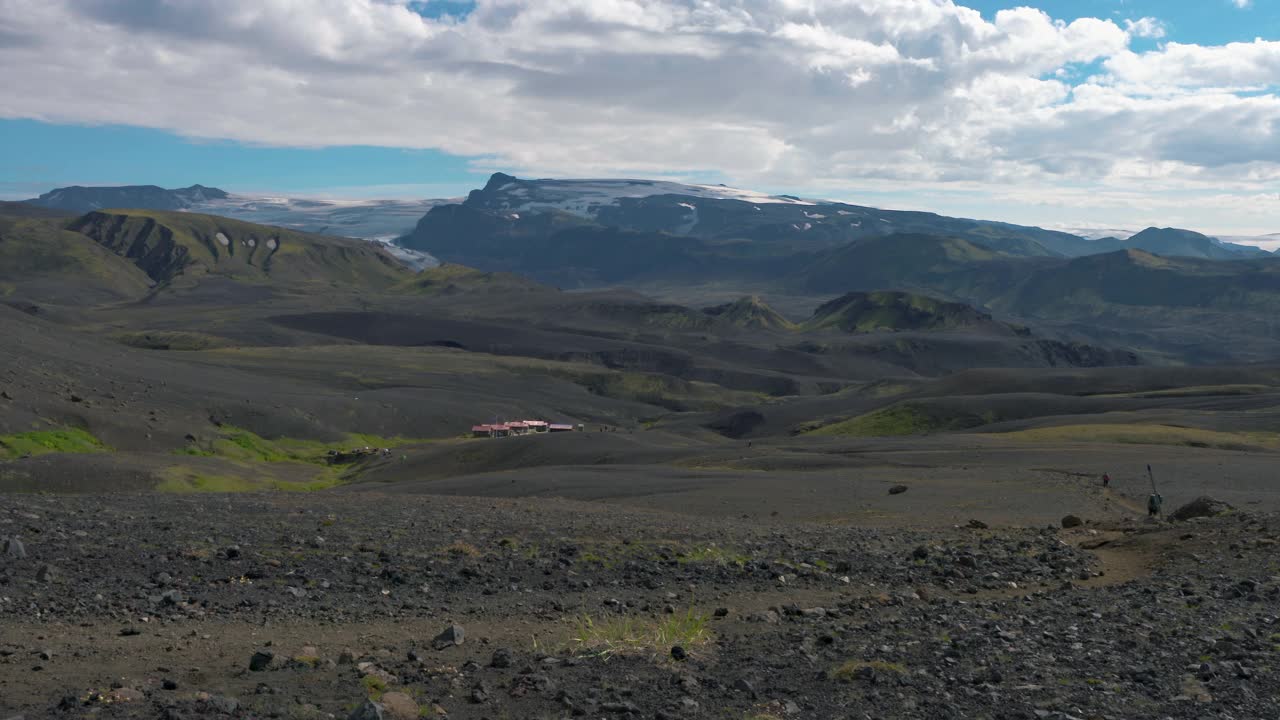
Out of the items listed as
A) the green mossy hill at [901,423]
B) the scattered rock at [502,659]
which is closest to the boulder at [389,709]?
the scattered rock at [502,659]

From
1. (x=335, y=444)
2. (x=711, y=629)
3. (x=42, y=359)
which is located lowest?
(x=335, y=444)

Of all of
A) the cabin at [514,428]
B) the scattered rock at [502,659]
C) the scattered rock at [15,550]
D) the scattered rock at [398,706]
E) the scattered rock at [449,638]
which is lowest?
the cabin at [514,428]

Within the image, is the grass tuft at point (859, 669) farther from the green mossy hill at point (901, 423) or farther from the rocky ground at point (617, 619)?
the green mossy hill at point (901, 423)

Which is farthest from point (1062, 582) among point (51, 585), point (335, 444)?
point (335, 444)

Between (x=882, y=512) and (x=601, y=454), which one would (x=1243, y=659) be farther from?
(x=601, y=454)

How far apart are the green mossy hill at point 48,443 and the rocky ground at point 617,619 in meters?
35.0

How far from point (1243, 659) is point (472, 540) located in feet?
45.5

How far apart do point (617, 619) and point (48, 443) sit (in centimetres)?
5331

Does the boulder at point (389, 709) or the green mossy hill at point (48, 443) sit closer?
the boulder at point (389, 709)

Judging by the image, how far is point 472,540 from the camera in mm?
21812

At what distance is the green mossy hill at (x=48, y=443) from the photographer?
2176 inches

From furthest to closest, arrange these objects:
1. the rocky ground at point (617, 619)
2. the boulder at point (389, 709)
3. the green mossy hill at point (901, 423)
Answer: the green mossy hill at point (901, 423) < the rocky ground at point (617, 619) < the boulder at point (389, 709)

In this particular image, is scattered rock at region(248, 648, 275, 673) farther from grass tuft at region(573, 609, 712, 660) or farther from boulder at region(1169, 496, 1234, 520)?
boulder at region(1169, 496, 1234, 520)

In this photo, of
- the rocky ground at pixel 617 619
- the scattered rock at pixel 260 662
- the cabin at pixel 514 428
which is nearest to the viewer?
the rocky ground at pixel 617 619
